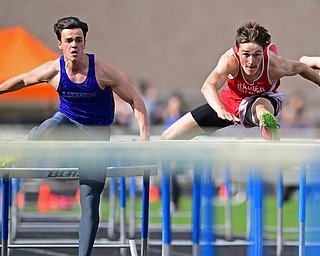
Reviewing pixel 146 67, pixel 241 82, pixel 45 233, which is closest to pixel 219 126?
pixel 241 82

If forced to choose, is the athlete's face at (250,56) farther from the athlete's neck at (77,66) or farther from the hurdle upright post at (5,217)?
the hurdle upright post at (5,217)

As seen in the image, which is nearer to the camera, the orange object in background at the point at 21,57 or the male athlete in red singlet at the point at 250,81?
the male athlete in red singlet at the point at 250,81

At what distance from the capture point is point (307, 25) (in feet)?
86.4

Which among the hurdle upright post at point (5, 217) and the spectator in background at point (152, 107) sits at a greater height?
the spectator in background at point (152, 107)


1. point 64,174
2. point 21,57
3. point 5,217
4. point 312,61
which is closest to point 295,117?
point 21,57

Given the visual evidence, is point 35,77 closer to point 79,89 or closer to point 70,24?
point 79,89

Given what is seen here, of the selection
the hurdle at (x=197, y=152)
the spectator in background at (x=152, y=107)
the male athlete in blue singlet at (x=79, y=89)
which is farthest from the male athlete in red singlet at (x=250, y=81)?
the spectator in background at (x=152, y=107)

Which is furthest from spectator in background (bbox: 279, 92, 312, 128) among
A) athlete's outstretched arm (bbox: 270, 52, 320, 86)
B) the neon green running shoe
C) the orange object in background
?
the neon green running shoe

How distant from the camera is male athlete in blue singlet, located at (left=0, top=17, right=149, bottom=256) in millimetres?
6016

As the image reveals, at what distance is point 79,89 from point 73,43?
0.30m

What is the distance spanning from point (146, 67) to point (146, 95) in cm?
1017

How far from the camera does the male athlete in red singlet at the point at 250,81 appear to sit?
6.37 metres

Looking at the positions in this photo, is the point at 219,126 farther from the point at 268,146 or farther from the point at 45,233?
the point at 45,233

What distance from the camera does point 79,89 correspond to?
19.8 ft
